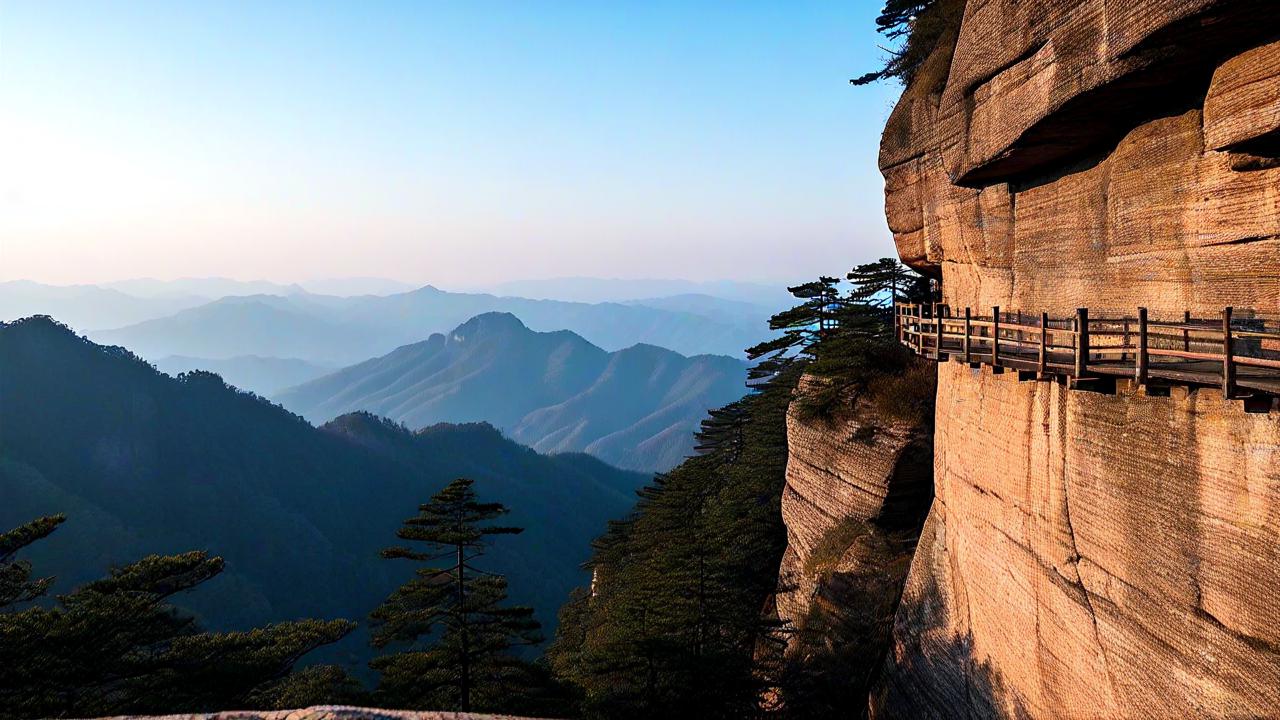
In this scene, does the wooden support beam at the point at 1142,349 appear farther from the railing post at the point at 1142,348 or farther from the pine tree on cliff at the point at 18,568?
the pine tree on cliff at the point at 18,568

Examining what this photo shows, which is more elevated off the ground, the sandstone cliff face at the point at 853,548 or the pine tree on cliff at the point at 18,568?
the pine tree on cliff at the point at 18,568

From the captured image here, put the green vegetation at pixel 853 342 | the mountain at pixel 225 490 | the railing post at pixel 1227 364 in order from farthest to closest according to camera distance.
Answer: the mountain at pixel 225 490 → the green vegetation at pixel 853 342 → the railing post at pixel 1227 364

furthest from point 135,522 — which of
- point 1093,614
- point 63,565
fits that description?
point 1093,614

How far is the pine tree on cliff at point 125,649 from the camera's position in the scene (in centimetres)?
1433

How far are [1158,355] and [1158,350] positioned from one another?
94.9 inches

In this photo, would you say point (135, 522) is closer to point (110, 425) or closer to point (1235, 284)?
point (110, 425)

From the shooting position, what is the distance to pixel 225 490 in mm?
145500

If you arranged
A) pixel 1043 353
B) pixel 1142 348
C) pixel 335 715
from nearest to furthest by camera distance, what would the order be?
pixel 335 715
pixel 1142 348
pixel 1043 353

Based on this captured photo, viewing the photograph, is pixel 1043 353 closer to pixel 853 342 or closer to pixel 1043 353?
pixel 1043 353

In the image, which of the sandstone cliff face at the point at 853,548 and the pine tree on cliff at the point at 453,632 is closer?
the pine tree on cliff at the point at 453,632

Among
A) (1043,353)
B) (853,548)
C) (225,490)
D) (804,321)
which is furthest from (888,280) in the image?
(225,490)

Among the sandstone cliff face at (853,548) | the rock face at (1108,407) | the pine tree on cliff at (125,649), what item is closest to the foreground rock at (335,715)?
the rock face at (1108,407)

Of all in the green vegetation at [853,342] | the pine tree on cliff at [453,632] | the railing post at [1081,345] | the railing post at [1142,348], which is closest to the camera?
the railing post at [1142,348]

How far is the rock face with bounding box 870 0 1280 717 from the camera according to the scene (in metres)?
9.39
